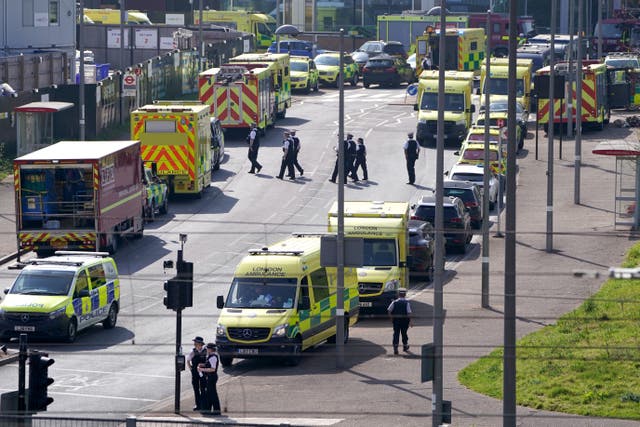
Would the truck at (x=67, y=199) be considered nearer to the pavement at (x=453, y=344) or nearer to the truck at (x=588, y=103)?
the pavement at (x=453, y=344)

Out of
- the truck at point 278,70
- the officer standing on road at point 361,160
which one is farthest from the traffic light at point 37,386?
the truck at point 278,70

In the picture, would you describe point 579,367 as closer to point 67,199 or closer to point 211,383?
point 211,383

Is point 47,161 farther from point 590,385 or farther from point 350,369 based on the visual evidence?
point 590,385

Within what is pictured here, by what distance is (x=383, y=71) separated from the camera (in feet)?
254

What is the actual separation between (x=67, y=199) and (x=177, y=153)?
7.74 m

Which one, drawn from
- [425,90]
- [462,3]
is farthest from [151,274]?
[462,3]

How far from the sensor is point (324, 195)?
157 feet

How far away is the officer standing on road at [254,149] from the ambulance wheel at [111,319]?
1789 centimetres

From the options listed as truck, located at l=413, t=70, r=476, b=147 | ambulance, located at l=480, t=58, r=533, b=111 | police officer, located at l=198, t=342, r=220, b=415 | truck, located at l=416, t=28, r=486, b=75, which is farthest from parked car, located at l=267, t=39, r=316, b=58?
police officer, located at l=198, t=342, r=220, b=415

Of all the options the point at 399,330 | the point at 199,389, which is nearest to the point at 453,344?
the point at 399,330

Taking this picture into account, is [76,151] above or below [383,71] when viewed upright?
below

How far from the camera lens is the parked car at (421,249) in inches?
1501

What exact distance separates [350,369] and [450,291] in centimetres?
754

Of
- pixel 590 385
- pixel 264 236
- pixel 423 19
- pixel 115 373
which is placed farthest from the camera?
pixel 423 19
